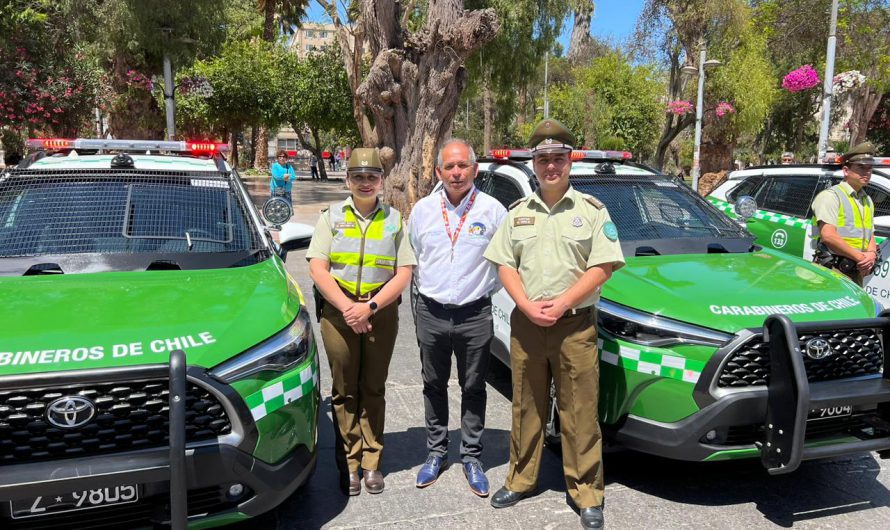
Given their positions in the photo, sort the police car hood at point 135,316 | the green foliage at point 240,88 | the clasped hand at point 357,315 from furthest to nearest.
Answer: the green foliage at point 240,88, the clasped hand at point 357,315, the police car hood at point 135,316

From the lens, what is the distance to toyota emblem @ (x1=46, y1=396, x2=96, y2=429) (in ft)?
7.88

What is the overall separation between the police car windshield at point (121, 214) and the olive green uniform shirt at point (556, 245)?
1571 millimetres

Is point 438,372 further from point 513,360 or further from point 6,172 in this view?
point 6,172

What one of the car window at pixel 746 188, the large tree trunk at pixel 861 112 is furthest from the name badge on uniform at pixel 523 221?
the large tree trunk at pixel 861 112

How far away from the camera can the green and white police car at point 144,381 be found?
2.39 metres

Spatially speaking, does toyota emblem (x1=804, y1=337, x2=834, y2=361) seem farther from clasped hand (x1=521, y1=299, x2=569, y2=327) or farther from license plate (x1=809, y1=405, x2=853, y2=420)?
clasped hand (x1=521, y1=299, x2=569, y2=327)

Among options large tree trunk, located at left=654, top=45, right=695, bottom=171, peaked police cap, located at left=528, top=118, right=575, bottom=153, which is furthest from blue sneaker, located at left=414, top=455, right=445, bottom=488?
large tree trunk, located at left=654, top=45, right=695, bottom=171

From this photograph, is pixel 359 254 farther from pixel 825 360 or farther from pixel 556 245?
pixel 825 360

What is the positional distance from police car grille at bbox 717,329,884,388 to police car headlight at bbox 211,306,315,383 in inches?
77.4

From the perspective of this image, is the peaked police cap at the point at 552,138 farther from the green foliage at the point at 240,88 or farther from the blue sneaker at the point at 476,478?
the green foliage at the point at 240,88

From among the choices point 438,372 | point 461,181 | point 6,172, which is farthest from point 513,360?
point 6,172

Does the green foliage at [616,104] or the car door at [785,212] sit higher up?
the green foliage at [616,104]

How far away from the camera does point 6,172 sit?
422cm

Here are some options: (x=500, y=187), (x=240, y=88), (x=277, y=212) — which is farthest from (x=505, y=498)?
(x=240, y=88)
